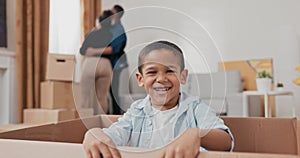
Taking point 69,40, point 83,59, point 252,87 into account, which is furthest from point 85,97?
point 252,87

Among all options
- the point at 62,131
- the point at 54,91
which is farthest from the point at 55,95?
the point at 62,131

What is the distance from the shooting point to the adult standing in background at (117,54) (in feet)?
1.93

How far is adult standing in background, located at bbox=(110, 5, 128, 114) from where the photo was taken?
589 millimetres

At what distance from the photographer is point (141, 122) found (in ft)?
2.22

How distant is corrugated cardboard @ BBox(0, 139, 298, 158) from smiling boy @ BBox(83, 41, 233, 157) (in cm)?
2

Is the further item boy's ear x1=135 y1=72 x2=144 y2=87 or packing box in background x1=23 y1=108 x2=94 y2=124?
packing box in background x1=23 y1=108 x2=94 y2=124

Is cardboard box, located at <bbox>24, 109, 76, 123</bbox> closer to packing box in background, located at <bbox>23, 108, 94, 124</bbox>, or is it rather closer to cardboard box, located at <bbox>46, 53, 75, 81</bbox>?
packing box in background, located at <bbox>23, 108, 94, 124</bbox>

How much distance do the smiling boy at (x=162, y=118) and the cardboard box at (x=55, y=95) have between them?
1768 mm

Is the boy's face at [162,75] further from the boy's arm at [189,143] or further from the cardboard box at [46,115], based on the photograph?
the cardboard box at [46,115]

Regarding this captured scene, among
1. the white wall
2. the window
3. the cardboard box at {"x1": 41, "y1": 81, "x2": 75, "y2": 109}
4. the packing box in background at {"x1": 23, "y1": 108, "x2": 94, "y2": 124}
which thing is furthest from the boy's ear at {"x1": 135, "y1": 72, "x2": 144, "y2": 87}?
the white wall

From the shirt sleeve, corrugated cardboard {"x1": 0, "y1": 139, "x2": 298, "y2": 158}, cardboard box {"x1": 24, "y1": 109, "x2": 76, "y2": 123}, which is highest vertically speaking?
the shirt sleeve

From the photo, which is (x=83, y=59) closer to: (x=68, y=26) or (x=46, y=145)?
(x=46, y=145)

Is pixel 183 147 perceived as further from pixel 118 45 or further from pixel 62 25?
pixel 62 25

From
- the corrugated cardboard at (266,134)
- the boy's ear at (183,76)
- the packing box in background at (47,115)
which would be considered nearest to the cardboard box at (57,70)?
the packing box in background at (47,115)
